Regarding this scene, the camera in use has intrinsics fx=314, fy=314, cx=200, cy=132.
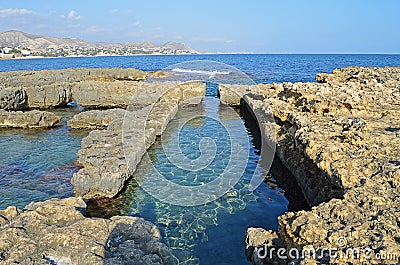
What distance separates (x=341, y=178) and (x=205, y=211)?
4052 mm

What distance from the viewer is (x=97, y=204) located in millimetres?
9219

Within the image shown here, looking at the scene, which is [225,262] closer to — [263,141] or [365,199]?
[365,199]


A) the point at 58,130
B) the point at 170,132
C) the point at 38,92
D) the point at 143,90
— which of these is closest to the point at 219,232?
the point at 170,132

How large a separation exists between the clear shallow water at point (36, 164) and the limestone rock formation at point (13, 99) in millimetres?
4174

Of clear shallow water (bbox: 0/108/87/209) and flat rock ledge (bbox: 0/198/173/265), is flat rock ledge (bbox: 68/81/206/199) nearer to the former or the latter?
clear shallow water (bbox: 0/108/87/209)

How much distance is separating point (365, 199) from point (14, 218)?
7.08 meters

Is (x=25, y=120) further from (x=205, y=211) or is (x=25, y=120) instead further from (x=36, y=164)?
(x=205, y=211)

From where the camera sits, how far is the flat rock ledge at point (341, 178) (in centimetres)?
434

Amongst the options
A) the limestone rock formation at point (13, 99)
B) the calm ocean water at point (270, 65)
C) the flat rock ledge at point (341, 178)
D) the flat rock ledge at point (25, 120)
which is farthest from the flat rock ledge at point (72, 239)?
the calm ocean water at point (270, 65)

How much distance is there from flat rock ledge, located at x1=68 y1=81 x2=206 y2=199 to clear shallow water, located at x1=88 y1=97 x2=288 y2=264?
0.50m

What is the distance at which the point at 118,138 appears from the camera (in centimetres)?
1303

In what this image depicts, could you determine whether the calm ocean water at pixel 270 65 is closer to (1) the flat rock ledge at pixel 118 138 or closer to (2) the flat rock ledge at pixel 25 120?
(1) the flat rock ledge at pixel 118 138

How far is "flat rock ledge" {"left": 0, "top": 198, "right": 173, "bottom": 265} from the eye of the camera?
5477mm

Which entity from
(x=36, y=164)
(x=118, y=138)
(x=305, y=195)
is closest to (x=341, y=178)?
(x=305, y=195)
